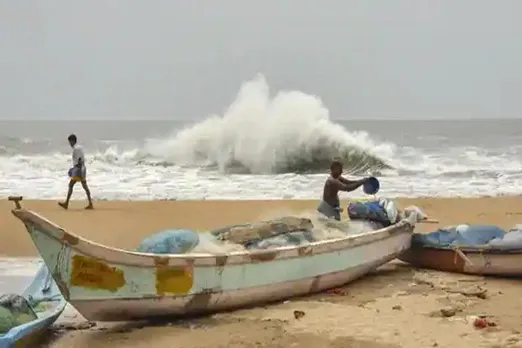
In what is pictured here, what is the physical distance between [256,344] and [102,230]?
635cm

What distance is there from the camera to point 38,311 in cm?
661

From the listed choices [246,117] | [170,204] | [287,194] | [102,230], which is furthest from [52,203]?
[246,117]

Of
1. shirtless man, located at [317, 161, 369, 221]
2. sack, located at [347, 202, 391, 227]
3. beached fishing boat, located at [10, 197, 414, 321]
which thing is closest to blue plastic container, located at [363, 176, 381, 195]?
shirtless man, located at [317, 161, 369, 221]

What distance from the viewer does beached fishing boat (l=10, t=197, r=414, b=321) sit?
5.75 meters

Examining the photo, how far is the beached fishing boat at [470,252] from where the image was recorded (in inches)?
317

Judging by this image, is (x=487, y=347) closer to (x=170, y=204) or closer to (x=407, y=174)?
(x=170, y=204)

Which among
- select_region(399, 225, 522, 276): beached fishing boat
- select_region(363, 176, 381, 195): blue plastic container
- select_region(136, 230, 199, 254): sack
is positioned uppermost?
select_region(363, 176, 381, 195): blue plastic container

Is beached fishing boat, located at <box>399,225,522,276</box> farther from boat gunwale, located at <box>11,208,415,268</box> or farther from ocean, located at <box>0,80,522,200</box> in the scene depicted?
ocean, located at <box>0,80,522,200</box>

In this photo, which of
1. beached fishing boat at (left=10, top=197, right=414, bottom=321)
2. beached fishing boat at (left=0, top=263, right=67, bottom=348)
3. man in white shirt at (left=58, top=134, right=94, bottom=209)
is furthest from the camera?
man in white shirt at (left=58, top=134, right=94, bottom=209)

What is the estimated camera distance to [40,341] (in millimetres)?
6199

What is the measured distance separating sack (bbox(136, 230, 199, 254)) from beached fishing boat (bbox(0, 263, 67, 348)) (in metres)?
0.86

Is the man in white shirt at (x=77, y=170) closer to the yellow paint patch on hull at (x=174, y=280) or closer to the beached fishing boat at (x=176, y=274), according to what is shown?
the beached fishing boat at (x=176, y=274)

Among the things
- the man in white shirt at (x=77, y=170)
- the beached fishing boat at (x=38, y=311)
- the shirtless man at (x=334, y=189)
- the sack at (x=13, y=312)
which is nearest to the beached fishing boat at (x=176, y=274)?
the beached fishing boat at (x=38, y=311)

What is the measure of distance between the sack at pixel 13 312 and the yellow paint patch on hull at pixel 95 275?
0.58 meters
